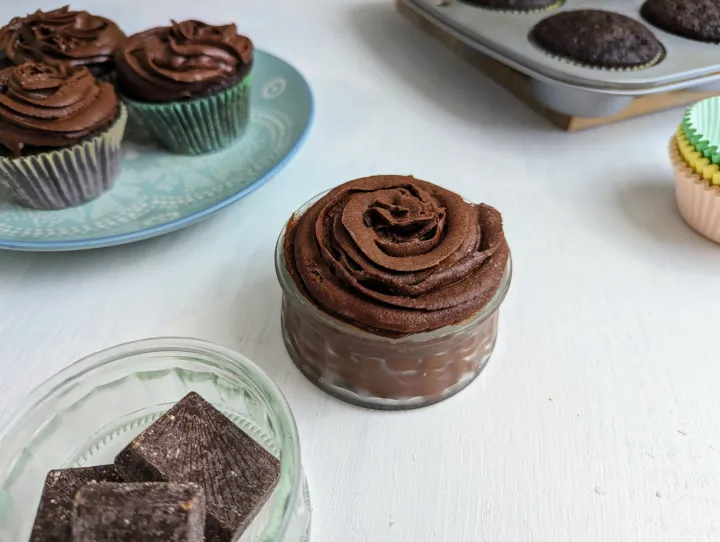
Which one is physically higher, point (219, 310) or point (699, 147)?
point (699, 147)

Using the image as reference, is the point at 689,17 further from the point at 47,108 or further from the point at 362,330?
the point at 47,108

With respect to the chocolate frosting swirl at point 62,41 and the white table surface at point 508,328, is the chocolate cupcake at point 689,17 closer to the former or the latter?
the white table surface at point 508,328

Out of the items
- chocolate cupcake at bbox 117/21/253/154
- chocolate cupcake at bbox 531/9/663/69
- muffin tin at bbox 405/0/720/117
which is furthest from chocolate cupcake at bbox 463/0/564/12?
chocolate cupcake at bbox 117/21/253/154

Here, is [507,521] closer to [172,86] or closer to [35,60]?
[172,86]

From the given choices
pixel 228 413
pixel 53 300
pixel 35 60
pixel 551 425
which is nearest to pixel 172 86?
pixel 35 60

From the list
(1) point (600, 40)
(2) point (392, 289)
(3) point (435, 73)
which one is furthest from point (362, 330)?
(3) point (435, 73)

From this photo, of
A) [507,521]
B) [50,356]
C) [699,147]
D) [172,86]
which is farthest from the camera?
[172,86]
